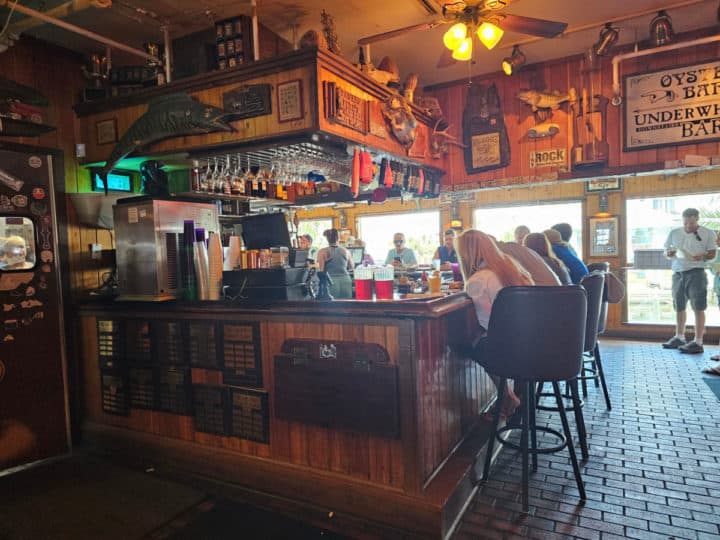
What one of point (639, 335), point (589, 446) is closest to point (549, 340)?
point (589, 446)

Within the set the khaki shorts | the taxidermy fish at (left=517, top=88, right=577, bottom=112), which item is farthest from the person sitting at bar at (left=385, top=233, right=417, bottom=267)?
the khaki shorts

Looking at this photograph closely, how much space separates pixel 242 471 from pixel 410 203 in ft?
23.6

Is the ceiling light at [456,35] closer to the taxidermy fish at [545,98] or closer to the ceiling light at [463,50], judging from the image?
the ceiling light at [463,50]

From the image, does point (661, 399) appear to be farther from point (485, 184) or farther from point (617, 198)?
point (617, 198)

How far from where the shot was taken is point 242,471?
119 inches

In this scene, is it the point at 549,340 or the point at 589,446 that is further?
the point at 589,446

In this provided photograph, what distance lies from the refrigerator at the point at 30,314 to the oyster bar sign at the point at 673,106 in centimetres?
514

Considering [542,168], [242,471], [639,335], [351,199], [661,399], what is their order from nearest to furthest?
1. [242,471]
2. [661,399]
3. [542,168]
4. [351,199]
5. [639,335]

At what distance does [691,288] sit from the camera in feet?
20.1

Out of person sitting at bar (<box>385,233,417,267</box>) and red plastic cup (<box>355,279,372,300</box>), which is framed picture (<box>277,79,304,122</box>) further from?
person sitting at bar (<box>385,233,417,267</box>)

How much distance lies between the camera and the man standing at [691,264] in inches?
236

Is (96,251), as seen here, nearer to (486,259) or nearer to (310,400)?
(310,400)

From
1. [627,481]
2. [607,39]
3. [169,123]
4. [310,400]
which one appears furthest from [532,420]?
[607,39]

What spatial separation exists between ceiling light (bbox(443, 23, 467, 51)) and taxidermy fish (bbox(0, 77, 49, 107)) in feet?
10.0
